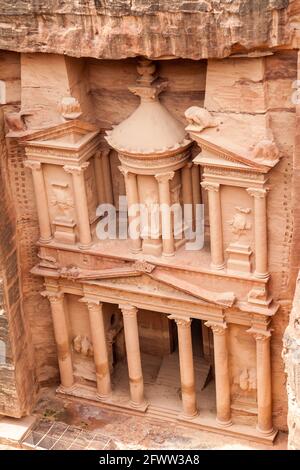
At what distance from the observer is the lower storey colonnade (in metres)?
18.8

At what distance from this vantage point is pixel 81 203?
19.0 metres

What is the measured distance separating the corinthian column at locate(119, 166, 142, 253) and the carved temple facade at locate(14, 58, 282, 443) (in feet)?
0.08

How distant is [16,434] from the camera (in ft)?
65.1

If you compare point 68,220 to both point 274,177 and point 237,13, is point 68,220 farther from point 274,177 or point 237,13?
point 237,13

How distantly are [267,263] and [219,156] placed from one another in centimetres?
222

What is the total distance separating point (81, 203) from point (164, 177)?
1.95 metres

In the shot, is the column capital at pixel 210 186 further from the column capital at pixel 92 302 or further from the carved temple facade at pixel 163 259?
the column capital at pixel 92 302

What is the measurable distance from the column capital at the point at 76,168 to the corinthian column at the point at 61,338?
2.82 metres

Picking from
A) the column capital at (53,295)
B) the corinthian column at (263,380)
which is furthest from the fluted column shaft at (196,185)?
the column capital at (53,295)

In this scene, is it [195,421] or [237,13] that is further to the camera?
[195,421]

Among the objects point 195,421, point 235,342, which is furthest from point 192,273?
point 195,421

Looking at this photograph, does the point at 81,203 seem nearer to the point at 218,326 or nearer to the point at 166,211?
the point at 166,211

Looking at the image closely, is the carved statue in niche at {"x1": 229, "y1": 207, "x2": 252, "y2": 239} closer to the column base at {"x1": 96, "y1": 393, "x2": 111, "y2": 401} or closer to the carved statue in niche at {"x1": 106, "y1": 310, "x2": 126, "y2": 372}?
the carved statue in niche at {"x1": 106, "y1": 310, "x2": 126, "y2": 372}

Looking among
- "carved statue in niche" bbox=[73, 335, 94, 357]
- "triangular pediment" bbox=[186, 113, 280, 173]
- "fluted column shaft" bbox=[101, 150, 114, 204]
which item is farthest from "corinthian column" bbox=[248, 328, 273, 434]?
"fluted column shaft" bbox=[101, 150, 114, 204]
